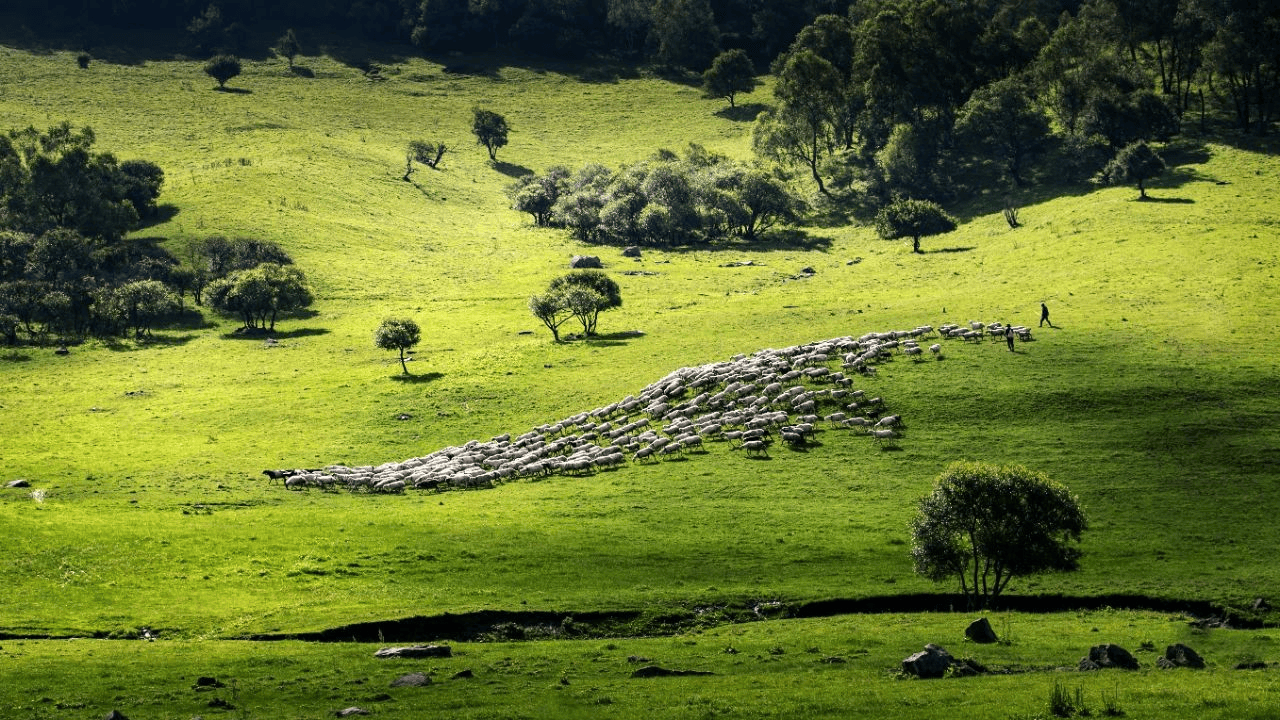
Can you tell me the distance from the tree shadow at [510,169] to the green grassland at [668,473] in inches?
2116

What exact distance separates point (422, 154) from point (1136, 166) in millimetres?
109325

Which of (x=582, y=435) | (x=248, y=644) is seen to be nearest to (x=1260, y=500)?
(x=582, y=435)

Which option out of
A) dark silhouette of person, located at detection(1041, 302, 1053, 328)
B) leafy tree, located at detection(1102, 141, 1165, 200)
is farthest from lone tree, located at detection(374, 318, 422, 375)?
leafy tree, located at detection(1102, 141, 1165, 200)

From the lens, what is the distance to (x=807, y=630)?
146 ft

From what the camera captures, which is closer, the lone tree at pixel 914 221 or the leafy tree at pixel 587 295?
the leafy tree at pixel 587 295

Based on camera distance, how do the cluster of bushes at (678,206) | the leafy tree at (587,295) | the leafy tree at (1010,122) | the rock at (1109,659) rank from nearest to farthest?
the rock at (1109,659) < the leafy tree at (587,295) < the leafy tree at (1010,122) < the cluster of bushes at (678,206)

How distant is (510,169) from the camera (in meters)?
194

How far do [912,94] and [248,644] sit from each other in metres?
135

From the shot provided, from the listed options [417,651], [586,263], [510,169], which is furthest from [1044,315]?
[510,169]

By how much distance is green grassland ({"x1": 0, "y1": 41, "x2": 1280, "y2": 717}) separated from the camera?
131ft

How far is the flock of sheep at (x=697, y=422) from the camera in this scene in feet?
236

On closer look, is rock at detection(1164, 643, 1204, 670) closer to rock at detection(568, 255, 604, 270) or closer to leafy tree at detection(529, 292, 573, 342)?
leafy tree at detection(529, 292, 573, 342)

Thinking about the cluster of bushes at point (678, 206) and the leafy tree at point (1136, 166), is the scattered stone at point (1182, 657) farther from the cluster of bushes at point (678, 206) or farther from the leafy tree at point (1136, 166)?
the cluster of bushes at point (678, 206)

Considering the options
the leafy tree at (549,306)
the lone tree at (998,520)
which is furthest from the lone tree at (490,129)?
the lone tree at (998,520)
